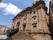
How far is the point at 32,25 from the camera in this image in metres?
40.8

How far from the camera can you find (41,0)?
142ft

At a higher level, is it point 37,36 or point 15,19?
point 15,19

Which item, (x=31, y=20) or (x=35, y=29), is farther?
(x=31, y=20)

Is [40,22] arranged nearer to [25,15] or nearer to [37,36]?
[37,36]

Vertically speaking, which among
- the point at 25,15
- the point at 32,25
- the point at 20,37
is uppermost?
the point at 25,15

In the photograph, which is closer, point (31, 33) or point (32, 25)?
point (31, 33)

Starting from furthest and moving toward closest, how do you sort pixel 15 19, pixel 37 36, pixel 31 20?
pixel 15 19 < pixel 31 20 < pixel 37 36

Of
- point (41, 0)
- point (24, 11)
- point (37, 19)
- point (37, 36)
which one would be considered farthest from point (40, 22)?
point (24, 11)

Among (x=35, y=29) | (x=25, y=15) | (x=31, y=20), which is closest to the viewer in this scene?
(x=35, y=29)

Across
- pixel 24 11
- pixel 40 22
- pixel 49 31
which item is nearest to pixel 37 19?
pixel 40 22

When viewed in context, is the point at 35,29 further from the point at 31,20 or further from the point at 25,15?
the point at 25,15

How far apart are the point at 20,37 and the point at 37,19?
12.5m

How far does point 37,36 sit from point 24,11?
46.3ft

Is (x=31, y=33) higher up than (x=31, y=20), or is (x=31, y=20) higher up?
(x=31, y=20)
